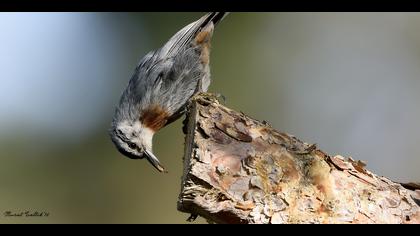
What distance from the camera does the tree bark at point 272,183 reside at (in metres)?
2.69

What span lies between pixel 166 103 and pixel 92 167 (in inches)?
76.0

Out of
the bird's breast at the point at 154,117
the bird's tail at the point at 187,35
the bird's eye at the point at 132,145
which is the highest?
the bird's tail at the point at 187,35

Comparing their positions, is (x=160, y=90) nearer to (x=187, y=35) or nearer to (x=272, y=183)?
(x=187, y=35)

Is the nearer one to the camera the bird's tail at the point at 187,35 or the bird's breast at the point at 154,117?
the bird's breast at the point at 154,117

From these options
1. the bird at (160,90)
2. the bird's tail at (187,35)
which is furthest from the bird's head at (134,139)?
the bird's tail at (187,35)

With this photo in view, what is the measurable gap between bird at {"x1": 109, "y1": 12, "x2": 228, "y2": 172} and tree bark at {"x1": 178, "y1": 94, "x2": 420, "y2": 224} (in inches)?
82.3

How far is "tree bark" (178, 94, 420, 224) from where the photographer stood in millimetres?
2693

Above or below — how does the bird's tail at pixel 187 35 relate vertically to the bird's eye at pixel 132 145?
above
